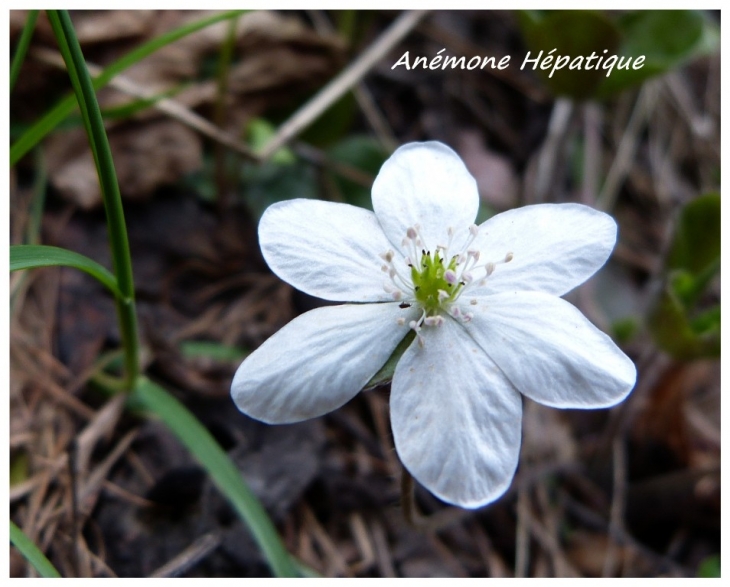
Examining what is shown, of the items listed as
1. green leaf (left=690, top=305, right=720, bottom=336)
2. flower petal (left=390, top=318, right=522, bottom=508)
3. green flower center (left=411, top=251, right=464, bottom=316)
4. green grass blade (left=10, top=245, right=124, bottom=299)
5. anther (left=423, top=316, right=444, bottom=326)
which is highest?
green grass blade (left=10, top=245, right=124, bottom=299)

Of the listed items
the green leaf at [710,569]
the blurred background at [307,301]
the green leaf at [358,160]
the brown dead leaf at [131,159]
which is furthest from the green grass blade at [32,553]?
the green leaf at [710,569]

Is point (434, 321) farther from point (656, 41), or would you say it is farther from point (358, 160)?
point (656, 41)

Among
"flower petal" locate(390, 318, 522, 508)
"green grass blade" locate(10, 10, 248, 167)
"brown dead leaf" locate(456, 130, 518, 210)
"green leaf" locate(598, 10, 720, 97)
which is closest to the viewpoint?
"flower petal" locate(390, 318, 522, 508)

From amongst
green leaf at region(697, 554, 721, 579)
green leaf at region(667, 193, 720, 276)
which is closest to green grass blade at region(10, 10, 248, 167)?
green leaf at region(667, 193, 720, 276)

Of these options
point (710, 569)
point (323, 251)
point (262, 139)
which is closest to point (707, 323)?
point (710, 569)

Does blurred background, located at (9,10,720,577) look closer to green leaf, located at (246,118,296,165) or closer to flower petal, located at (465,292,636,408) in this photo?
green leaf, located at (246,118,296,165)
